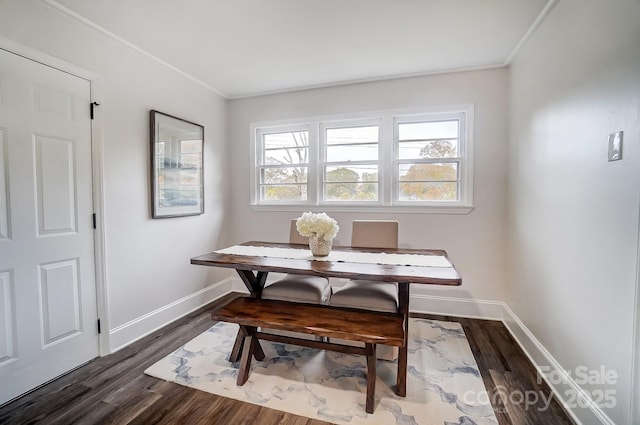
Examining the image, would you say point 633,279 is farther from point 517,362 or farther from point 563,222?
point 517,362

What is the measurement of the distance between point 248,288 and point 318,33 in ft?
6.92

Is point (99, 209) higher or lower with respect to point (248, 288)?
higher

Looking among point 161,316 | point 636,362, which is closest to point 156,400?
point 161,316

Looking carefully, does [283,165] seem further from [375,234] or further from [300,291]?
[300,291]

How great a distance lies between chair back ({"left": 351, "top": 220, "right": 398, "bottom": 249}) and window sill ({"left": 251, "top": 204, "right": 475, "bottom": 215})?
0.51 metres

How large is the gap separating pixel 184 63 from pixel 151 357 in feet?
8.59

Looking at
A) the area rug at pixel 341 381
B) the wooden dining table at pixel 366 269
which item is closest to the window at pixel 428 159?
the wooden dining table at pixel 366 269

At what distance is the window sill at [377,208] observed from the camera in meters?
2.93

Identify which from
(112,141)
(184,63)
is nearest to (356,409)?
(112,141)

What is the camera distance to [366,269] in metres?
1.84

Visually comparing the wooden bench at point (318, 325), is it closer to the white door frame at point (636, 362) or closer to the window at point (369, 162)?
the white door frame at point (636, 362)

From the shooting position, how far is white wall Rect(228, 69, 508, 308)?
281 centimetres

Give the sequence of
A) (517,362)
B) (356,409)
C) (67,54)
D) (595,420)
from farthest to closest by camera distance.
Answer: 1. (517,362)
2. (67,54)
3. (356,409)
4. (595,420)

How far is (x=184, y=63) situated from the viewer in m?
2.74
